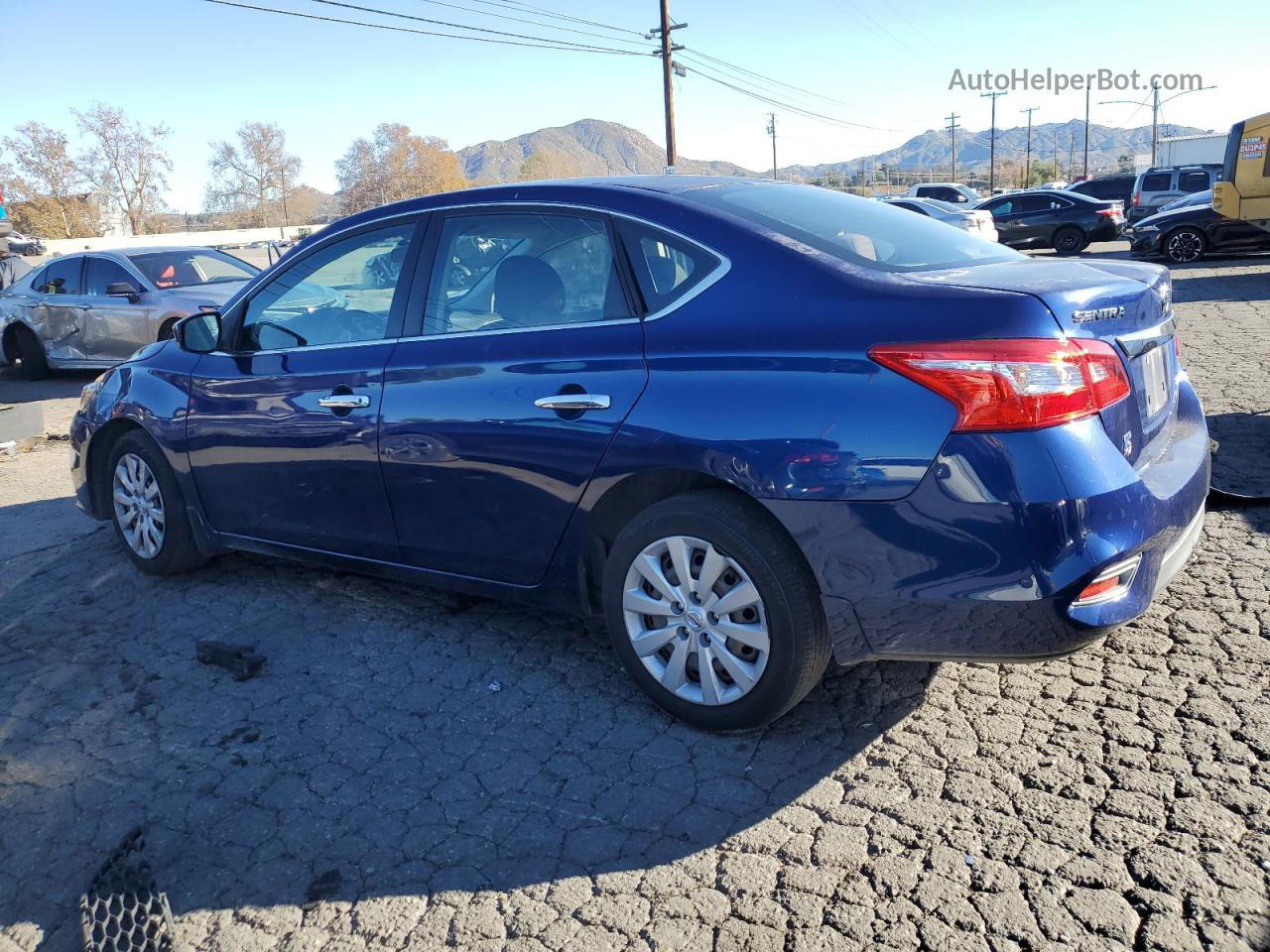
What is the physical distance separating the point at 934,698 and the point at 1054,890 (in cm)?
100

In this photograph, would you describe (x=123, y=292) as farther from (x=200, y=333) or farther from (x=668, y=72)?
(x=668, y=72)

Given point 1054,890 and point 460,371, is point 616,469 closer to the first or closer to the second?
point 460,371

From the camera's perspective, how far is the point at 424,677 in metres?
3.82

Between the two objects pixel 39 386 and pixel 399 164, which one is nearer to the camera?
pixel 39 386

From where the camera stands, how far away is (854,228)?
3506mm

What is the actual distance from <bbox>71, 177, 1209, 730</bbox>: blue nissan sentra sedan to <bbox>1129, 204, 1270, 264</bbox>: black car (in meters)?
17.9

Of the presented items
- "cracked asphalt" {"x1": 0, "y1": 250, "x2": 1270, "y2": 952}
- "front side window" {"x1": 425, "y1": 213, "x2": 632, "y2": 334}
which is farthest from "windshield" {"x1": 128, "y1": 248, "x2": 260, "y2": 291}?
"front side window" {"x1": 425, "y1": 213, "x2": 632, "y2": 334}

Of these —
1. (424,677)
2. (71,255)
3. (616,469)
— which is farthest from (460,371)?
(71,255)

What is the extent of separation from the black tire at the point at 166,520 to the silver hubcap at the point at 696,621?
8.73ft

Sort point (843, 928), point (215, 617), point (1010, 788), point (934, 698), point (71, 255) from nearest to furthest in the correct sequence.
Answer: point (843, 928) → point (1010, 788) → point (934, 698) → point (215, 617) → point (71, 255)

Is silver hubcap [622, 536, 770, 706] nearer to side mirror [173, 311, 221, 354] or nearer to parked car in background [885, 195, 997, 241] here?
side mirror [173, 311, 221, 354]

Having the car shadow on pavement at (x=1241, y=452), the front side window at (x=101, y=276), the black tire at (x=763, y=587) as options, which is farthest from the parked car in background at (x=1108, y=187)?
the black tire at (x=763, y=587)

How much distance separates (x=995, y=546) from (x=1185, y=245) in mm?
19768

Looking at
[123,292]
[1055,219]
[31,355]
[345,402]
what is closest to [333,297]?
[345,402]
